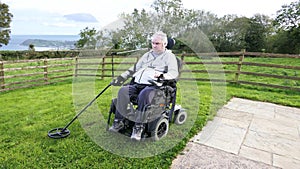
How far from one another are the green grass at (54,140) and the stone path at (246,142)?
0.15 meters

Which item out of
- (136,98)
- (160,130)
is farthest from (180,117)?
(136,98)

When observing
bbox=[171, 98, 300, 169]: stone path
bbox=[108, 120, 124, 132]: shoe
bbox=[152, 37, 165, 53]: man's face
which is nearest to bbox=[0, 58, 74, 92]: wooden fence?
bbox=[108, 120, 124, 132]: shoe

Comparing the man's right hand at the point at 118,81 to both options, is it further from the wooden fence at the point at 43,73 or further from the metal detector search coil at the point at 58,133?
the wooden fence at the point at 43,73

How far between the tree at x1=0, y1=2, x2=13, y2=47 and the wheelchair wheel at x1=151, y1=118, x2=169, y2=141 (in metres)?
22.4

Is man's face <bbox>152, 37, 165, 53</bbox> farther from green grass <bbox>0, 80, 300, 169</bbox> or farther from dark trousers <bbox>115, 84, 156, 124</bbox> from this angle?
green grass <bbox>0, 80, 300, 169</bbox>

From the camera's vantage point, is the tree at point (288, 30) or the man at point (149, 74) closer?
Answer: the man at point (149, 74)

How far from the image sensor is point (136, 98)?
2223 millimetres

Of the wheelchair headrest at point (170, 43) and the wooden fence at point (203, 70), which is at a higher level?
the wheelchair headrest at point (170, 43)

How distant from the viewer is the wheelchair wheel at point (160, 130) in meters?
2.11

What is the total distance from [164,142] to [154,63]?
36.4 inches

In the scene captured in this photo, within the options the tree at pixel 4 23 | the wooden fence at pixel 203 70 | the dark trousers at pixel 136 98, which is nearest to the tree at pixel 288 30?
the wooden fence at pixel 203 70

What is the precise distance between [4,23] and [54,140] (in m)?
22.8

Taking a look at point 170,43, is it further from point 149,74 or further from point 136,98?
point 136,98

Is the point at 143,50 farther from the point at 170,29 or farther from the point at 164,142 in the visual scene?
the point at 164,142
